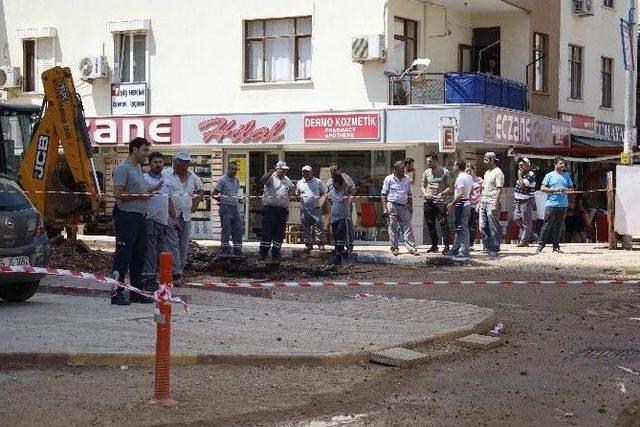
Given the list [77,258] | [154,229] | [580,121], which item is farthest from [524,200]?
[154,229]

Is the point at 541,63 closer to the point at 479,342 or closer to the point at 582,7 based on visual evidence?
the point at 582,7

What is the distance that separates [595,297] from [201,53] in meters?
17.4

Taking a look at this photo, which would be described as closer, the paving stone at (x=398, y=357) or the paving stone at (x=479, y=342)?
the paving stone at (x=398, y=357)

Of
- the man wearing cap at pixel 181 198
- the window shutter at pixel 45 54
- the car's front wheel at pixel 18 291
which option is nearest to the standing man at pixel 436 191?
the man wearing cap at pixel 181 198

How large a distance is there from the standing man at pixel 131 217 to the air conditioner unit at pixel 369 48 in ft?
48.7

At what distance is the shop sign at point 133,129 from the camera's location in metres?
30.3

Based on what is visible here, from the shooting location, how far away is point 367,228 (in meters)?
28.1

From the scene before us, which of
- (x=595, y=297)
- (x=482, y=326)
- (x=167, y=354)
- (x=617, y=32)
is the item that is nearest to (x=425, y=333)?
(x=482, y=326)

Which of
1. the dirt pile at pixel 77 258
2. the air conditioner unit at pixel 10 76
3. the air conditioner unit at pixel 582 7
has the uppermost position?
the air conditioner unit at pixel 582 7

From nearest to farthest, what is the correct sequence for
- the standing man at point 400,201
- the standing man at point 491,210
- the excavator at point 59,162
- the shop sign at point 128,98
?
the excavator at point 59,162
the standing man at point 400,201
the standing man at point 491,210
the shop sign at point 128,98

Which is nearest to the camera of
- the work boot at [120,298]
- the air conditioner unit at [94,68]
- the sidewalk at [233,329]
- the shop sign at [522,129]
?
the sidewalk at [233,329]

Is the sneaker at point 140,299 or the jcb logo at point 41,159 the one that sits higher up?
the jcb logo at point 41,159

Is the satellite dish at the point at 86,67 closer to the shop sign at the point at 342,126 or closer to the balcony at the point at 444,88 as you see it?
the shop sign at the point at 342,126

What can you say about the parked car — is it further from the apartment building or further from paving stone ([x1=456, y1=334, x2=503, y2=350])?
the apartment building
